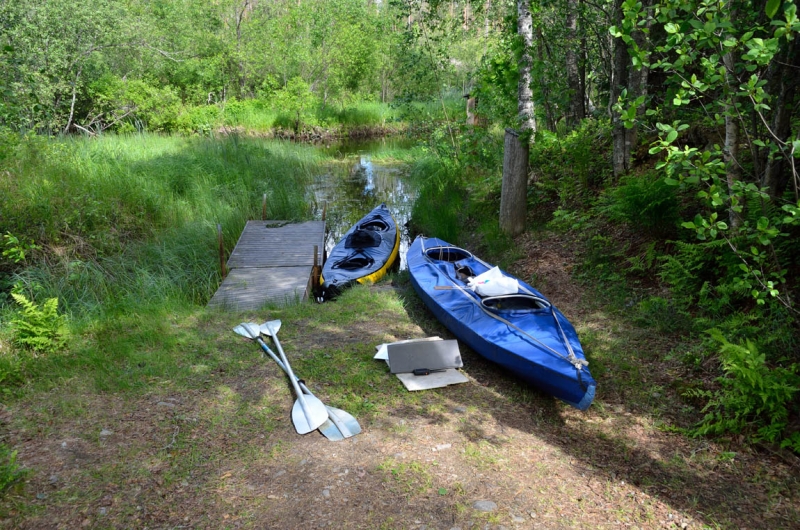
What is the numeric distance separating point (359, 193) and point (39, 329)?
33.6ft

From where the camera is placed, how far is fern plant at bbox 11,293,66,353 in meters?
4.77

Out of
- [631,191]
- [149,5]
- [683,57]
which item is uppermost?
[149,5]

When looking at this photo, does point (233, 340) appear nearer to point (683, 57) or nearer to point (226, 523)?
point (226, 523)

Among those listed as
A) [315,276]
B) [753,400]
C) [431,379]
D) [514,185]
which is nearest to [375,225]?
[315,276]

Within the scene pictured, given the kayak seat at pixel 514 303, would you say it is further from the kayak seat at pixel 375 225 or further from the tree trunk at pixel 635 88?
the kayak seat at pixel 375 225

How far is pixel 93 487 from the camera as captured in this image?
10.4ft

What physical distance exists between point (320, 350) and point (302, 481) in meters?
1.93

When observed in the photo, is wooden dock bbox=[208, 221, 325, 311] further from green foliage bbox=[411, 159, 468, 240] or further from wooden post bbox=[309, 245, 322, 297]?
green foliage bbox=[411, 159, 468, 240]

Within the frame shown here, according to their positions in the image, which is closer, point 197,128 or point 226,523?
point 226,523

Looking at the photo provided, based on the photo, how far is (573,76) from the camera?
963 centimetres

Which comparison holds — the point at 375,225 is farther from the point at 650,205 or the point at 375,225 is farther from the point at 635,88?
the point at 650,205

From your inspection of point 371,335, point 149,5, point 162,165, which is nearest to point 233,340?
point 371,335

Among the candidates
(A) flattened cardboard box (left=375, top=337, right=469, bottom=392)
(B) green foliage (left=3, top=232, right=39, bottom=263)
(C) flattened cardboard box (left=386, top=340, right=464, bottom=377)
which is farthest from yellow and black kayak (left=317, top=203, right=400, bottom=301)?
(B) green foliage (left=3, top=232, right=39, bottom=263)

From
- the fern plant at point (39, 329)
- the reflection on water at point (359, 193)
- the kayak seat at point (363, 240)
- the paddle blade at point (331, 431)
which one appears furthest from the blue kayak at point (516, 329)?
the fern plant at point (39, 329)
